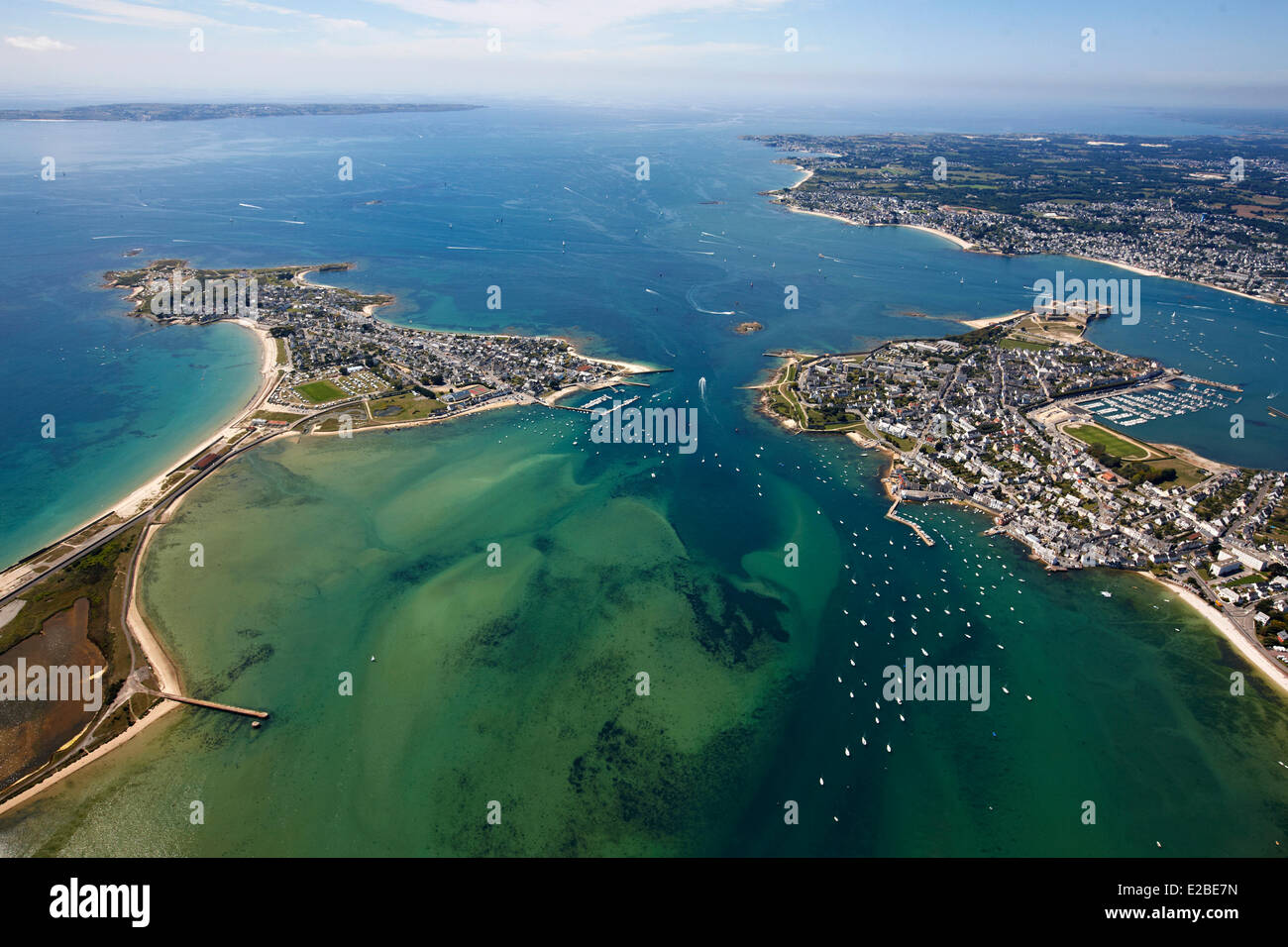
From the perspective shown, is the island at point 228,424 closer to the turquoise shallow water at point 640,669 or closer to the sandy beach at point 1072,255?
the turquoise shallow water at point 640,669

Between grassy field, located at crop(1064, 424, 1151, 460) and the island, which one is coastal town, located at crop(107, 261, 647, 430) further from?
grassy field, located at crop(1064, 424, 1151, 460)

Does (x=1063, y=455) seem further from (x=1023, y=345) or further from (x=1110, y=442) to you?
(x=1023, y=345)

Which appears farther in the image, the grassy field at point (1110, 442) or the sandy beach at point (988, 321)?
the sandy beach at point (988, 321)

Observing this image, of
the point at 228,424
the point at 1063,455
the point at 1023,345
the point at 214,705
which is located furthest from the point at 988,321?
the point at 214,705

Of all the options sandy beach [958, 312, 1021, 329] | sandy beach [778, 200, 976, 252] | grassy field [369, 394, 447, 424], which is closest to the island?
grassy field [369, 394, 447, 424]

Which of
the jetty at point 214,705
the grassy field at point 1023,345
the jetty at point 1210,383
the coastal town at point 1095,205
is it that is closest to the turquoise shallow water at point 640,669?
the jetty at point 214,705

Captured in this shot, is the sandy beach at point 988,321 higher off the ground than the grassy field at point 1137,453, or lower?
higher
